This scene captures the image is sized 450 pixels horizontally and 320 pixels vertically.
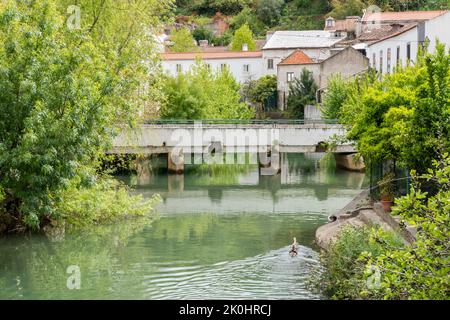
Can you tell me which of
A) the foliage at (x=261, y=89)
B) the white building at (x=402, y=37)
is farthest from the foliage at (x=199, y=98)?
the foliage at (x=261, y=89)

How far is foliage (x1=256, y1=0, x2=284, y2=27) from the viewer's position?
364ft

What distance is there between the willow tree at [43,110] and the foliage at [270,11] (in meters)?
87.8

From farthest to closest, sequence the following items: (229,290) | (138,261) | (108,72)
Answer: (108,72) → (138,261) → (229,290)

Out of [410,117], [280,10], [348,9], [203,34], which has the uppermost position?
[280,10]

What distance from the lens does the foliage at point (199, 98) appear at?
53.7 metres

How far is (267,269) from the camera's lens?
21.1 metres

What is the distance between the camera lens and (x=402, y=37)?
48.6 m

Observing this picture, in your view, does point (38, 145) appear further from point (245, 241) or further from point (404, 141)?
point (404, 141)

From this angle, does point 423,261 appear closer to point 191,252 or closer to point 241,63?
point 191,252

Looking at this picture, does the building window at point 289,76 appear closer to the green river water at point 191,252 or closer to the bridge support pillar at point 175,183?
the bridge support pillar at point 175,183

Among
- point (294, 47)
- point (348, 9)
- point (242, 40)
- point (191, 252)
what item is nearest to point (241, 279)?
point (191, 252)

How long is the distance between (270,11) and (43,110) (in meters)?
90.8

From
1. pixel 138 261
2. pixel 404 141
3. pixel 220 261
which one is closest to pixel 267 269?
pixel 220 261

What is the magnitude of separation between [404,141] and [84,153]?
9.39 meters
